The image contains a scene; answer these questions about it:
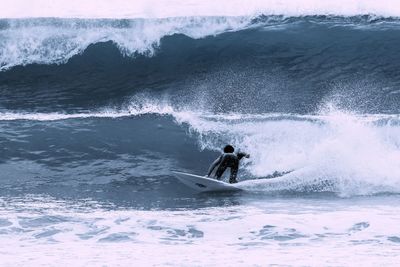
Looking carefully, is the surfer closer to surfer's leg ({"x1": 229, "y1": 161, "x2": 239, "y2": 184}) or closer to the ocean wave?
surfer's leg ({"x1": 229, "y1": 161, "x2": 239, "y2": 184})

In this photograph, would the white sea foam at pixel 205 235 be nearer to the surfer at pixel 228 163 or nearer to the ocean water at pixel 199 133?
the ocean water at pixel 199 133

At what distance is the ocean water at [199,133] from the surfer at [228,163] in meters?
0.51

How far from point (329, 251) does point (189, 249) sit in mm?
1876

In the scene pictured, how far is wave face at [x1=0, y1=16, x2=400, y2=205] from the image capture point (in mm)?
16656

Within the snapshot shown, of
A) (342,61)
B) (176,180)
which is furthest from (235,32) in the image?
(176,180)

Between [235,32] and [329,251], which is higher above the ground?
[235,32]

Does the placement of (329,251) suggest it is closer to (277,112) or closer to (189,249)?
(189,249)

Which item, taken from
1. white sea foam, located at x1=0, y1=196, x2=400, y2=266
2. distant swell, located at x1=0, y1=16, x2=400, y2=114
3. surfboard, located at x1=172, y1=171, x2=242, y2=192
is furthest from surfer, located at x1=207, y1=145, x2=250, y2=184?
distant swell, located at x1=0, y1=16, x2=400, y2=114

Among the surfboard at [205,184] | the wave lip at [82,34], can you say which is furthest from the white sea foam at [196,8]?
the surfboard at [205,184]

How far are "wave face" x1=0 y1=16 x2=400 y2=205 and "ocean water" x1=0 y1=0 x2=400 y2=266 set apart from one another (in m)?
0.05

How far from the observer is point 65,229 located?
1242 centimetres

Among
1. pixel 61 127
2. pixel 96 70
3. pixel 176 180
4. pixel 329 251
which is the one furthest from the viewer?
pixel 96 70

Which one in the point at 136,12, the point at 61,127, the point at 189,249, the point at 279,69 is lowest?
the point at 189,249

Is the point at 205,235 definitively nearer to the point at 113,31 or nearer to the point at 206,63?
the point at 206,63
